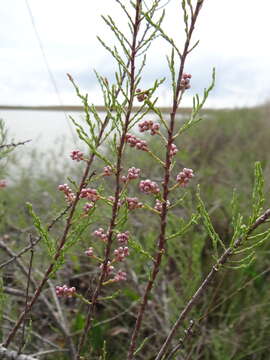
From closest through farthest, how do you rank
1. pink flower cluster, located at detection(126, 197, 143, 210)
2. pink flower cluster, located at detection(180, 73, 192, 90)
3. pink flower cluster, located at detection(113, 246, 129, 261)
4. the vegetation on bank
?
1. pink flower cluster, located at detection(180, 73, 192, 90)
2. pink flower cluster, located at detection(126, 197, 143, 210)
3. pink flower cluster, located at detection(113, 246, 129, 261)
4. the vegetation on bank

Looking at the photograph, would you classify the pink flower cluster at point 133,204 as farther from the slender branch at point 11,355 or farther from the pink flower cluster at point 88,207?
the slender branch at point 11,355

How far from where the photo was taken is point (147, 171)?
5289 mm

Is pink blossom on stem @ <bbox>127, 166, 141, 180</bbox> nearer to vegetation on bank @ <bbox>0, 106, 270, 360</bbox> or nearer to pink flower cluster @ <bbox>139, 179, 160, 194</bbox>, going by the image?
pink flower cluster @ <bbox>139, 179, 160, 194</bbox>

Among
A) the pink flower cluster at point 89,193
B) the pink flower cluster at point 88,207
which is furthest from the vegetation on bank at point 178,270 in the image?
the pink flower cluster at point 89,193

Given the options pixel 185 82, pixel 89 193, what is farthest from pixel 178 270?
pixel 185 82

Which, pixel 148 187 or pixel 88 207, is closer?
pixel 148 187

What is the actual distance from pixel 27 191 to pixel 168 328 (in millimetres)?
2955

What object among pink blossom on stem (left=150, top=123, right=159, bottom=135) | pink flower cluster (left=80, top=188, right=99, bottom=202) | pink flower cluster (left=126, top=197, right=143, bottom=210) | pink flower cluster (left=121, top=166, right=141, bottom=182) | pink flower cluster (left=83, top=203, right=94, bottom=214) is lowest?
pink flower cluster (left=83, top=203, right=94, bottom=214)

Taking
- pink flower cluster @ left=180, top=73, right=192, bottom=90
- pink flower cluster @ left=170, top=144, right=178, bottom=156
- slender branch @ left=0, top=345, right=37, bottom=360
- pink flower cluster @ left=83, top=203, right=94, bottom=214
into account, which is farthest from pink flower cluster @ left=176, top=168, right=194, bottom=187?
slender branch @ left=0, top=345, right=37, bottom=360

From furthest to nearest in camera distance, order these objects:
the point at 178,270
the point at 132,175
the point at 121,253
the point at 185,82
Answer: the point at 178,270 → the point at 121,253 → the point at 132,175 → the point at 185,82

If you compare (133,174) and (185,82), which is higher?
(185,82)

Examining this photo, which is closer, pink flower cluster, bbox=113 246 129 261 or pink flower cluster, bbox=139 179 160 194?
pink flower cluster, bbox=139 179 160 194

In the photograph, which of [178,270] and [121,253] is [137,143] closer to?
[121,253]

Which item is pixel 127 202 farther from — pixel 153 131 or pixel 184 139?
pixel 184 139
